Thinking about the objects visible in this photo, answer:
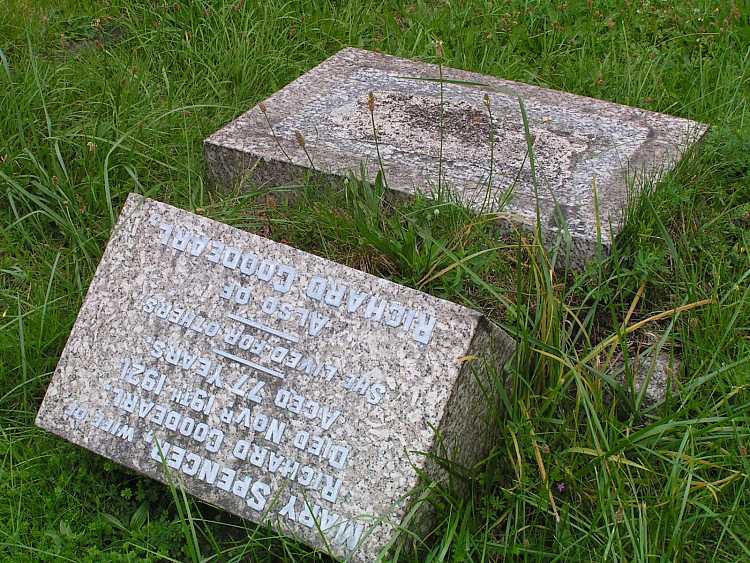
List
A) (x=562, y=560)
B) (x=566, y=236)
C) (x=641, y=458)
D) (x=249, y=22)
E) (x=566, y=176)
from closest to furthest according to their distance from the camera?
(x=562, y=560) < (x=641, y=458) < (x=566, y=236) < (x=566, y=176) < (x=249, y=22)

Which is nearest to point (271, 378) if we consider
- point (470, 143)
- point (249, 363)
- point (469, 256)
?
point (249, 363)

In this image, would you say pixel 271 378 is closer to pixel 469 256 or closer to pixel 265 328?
pixel 265 328

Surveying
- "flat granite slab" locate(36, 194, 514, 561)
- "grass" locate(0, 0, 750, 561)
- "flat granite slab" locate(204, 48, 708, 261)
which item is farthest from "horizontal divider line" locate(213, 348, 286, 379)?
"flat granite slab" locate(204, 48, 708, 261)

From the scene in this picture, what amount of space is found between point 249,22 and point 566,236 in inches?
75.6

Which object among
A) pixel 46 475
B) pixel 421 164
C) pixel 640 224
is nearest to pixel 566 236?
pixel 640 224

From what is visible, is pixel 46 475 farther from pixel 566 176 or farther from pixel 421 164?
pixel 566 176

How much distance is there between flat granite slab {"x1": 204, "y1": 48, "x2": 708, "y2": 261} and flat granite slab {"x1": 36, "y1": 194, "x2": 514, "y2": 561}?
593 mm

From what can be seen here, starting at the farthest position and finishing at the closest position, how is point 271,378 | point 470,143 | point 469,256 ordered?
point 470,143
point 469,256
point 271,378

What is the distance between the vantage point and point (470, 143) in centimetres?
284

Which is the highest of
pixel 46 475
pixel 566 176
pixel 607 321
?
pixel 566 176

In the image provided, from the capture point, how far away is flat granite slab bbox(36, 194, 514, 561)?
6.05ft

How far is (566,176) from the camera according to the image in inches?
106

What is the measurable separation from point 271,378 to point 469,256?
0.58 metres

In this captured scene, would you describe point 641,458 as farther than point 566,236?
No
